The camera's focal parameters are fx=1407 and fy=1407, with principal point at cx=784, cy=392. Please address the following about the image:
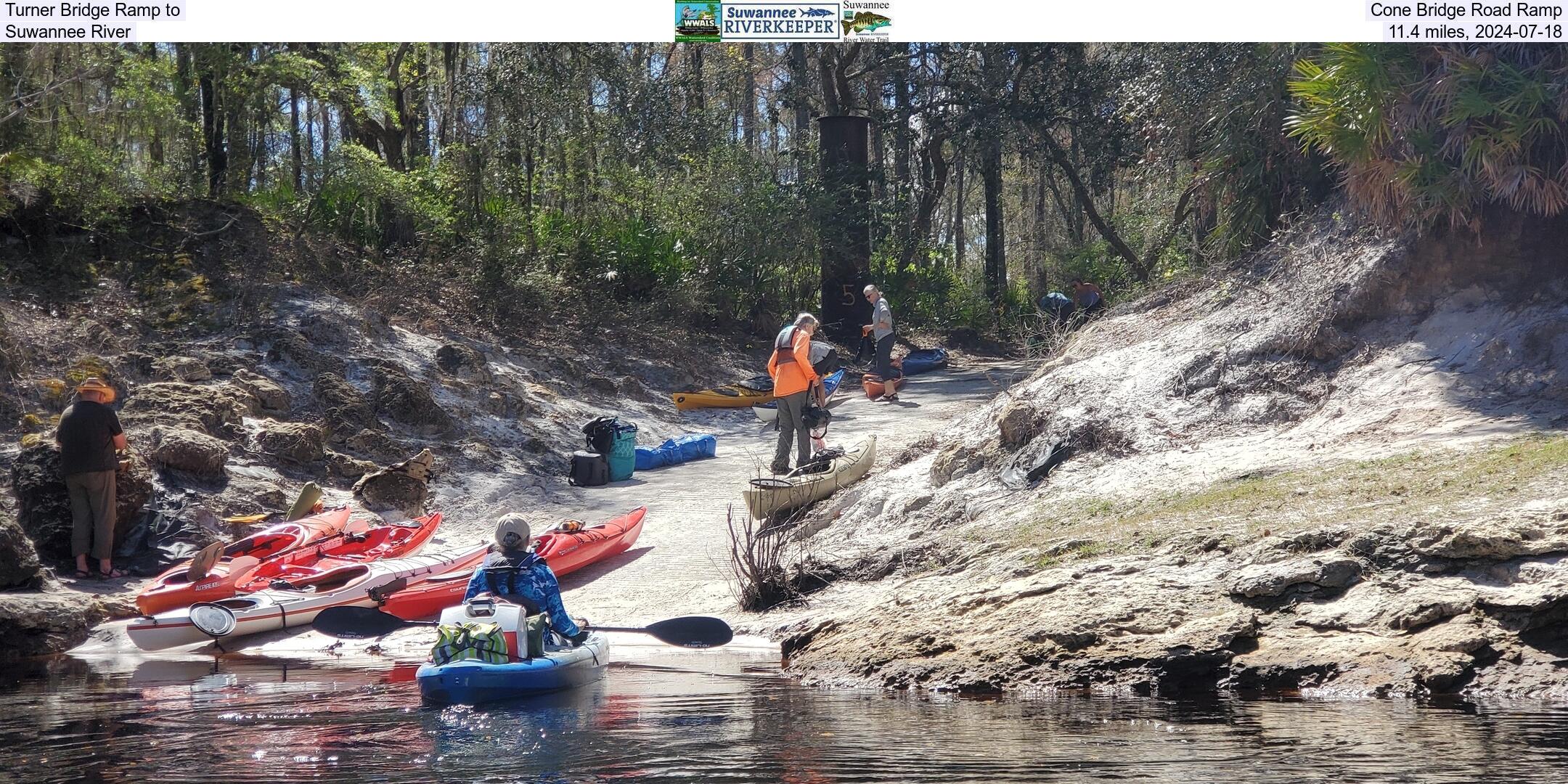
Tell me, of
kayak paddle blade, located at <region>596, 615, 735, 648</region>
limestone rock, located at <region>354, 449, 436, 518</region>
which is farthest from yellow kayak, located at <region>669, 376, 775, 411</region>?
kayak paddle blade, located at <region>596, 615, 735, 648</region>

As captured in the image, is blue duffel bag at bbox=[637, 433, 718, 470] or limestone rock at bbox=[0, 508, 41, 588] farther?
blue duffel bag at bbox=[637, 433, 718, 470]

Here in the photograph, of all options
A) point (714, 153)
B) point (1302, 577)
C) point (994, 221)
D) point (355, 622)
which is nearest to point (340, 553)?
point (355, 622)

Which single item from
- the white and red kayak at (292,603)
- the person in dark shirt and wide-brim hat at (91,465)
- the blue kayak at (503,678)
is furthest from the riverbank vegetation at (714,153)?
the white and red kayak at (292,603)

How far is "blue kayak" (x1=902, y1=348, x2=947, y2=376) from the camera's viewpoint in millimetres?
23938

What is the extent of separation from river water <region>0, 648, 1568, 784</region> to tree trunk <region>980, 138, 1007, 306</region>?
20.9 meters

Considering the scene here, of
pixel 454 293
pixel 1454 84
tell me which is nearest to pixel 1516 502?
pixel 1454 84

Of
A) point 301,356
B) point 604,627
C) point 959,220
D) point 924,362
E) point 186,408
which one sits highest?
point 959,220

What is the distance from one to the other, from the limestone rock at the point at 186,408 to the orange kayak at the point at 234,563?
227cm

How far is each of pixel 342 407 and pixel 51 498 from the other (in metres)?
4.82

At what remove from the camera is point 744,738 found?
6883 millimetres

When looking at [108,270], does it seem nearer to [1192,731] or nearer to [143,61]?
[143,61]

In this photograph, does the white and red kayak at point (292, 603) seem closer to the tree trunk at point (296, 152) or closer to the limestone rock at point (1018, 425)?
the limestone rock at point (1018, 425)

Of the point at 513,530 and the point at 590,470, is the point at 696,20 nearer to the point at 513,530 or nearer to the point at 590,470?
the point at 590,470

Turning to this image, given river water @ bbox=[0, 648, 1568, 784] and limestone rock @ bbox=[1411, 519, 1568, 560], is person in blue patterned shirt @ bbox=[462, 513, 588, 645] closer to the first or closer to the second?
river water @ bbox=[0, 648, 1568, 784]
